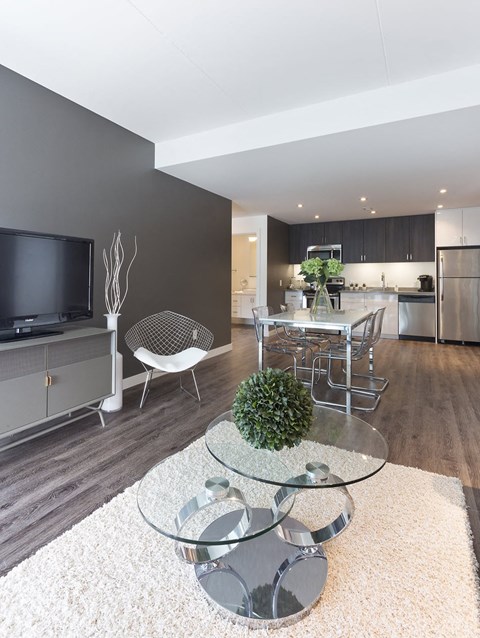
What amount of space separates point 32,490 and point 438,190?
5.79 meters

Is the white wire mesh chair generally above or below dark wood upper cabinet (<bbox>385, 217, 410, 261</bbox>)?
below

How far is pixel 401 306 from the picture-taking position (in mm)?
6891

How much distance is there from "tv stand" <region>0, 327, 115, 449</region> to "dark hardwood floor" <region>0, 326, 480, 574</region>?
21 centimetres

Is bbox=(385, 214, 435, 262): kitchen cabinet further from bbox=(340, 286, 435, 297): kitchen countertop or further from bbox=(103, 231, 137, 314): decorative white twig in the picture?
bbox=(103, 231, 137, 314): decorative white twig

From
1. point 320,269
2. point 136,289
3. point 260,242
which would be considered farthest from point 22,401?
point 260,242

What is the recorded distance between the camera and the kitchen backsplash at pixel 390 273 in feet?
23.8

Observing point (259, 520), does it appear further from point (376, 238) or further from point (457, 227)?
point (376, 238)

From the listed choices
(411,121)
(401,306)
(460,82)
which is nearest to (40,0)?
(411,121)

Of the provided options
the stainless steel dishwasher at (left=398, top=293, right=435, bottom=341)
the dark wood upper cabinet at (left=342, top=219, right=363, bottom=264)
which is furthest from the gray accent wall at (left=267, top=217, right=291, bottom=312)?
the stainless steel dishwasher at (left=398, top=293, right=435, bottom=341)

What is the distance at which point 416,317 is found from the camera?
22.1 feet

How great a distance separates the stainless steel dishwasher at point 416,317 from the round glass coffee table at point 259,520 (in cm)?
586

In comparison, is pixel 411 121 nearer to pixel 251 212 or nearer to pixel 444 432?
pixel 444 432

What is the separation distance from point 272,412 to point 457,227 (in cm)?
654

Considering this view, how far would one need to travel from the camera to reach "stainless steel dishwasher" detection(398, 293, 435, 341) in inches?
260
